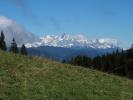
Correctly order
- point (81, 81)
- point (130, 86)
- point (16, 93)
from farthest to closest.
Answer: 1. point (130, 86)
2. point (81, 81)
3. point (16, 93)

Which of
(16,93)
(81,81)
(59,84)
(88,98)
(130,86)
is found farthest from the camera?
(130,86)

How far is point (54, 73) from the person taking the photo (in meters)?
20.1

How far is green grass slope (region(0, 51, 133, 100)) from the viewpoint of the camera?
16.5 m

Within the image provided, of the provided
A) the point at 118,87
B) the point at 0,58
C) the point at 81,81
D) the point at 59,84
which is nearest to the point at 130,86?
the point at 118,87

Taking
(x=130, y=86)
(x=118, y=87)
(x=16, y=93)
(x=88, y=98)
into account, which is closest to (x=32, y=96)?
(x=16, y=93)

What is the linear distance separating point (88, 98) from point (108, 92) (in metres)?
1.96

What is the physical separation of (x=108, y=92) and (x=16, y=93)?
4723 millimetres

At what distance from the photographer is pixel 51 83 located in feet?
59.9

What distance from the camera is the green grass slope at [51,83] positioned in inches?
648

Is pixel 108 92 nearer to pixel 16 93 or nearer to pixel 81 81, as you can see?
pixel 81 81

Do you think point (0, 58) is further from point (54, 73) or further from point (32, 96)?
point (32, 96)

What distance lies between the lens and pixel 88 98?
17109mm

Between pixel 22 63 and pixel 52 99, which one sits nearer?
pixel 52 99

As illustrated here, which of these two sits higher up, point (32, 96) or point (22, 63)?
point (22, 63)
